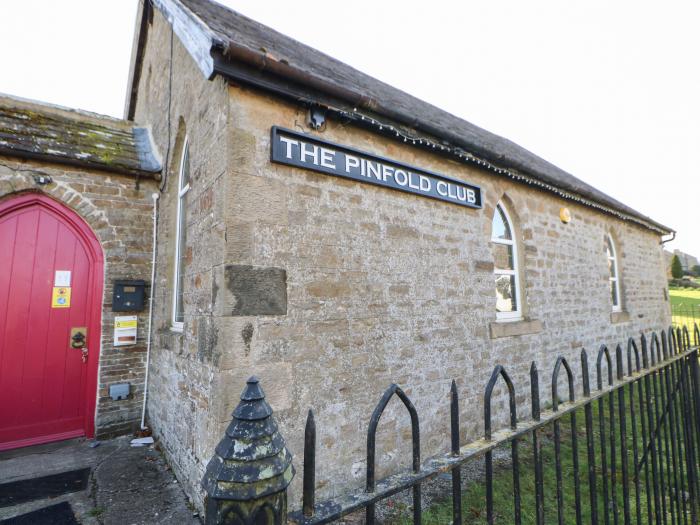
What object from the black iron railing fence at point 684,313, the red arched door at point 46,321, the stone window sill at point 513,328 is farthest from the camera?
the black iron railing fence at point 684,313

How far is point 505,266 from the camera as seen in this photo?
5.99 m

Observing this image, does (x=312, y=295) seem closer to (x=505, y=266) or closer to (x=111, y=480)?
(x=111, y=480)

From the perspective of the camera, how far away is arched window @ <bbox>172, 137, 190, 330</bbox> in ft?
15.1

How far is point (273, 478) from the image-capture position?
39.9 inches

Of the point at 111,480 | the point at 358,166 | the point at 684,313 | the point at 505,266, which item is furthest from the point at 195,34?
the point at 684,313

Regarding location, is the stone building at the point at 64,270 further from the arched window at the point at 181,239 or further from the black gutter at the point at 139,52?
the black gutter at the point at 139,52

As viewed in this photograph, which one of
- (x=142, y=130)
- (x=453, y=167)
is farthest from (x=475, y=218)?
(x=142, y=130)

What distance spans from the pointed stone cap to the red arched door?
490cm

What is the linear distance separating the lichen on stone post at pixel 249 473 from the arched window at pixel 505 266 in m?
5.32

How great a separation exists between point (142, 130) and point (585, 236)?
29.6ft

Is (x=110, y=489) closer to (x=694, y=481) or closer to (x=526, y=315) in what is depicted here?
(x=694, y=481)

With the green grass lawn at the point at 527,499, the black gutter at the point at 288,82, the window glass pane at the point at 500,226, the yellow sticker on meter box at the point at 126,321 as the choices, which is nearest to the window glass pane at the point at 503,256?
the window glass pane at the point at 500,226

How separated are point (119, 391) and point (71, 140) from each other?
138 inches

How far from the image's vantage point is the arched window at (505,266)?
5.83m
